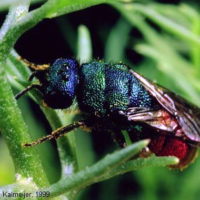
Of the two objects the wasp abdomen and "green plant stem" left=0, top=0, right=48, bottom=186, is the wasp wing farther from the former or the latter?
"green plant stem" left=0, top=0, right=48, bottom=186

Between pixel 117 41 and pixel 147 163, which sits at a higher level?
pixel 147 163

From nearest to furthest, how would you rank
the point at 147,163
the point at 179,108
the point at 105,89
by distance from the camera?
1. the point at 147,163
2. the point at 105,89
3. the point at 179,108

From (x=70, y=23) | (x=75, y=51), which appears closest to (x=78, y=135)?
(x=75, y=51)

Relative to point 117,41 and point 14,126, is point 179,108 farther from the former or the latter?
point 117,41

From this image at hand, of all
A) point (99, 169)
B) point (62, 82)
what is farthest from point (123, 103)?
point (99, 169)

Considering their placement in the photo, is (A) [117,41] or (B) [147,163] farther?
(A) [117,41]

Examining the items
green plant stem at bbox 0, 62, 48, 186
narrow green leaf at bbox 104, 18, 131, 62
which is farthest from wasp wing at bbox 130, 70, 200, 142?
narrow green leaf at bbox 104, 18, 131, 62
